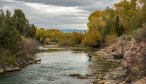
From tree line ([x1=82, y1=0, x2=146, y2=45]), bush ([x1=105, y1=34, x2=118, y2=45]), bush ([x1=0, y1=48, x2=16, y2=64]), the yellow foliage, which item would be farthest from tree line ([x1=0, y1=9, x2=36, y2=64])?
the yellow foliage

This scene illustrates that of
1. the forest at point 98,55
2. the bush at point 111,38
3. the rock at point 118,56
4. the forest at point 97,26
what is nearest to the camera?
the forest at point 98,55

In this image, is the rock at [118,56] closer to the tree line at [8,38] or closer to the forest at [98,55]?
the forest at [98,55]

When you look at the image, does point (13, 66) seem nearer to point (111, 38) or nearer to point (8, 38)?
point (8, 38)

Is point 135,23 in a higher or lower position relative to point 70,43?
higher

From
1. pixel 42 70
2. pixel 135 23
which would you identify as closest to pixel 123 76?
pixel 42 70

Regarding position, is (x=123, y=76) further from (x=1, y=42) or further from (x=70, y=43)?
(x=70, y=43)

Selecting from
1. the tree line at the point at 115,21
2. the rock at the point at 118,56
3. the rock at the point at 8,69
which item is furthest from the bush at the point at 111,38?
the rock at the point at 8,69

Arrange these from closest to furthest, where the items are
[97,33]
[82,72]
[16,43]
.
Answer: [82,72] → [16,43] → [97,33]

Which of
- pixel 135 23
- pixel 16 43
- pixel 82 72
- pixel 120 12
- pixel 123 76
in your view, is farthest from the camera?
pixel 120 12

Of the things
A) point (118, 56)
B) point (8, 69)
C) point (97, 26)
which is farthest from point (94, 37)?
point (8, 69)

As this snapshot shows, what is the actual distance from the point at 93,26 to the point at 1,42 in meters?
73.0

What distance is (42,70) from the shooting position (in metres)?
64.6

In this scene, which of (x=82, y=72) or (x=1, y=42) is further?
(x=1, y=42)

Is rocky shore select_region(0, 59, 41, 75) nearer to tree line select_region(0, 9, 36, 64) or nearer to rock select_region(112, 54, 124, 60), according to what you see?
tree line select_region(0, 9, 36, 64)
